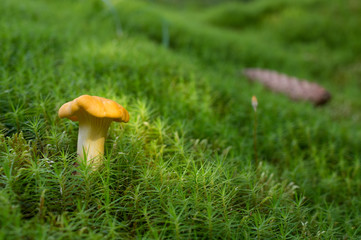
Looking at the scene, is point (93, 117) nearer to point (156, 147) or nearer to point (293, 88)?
point (156, 147)

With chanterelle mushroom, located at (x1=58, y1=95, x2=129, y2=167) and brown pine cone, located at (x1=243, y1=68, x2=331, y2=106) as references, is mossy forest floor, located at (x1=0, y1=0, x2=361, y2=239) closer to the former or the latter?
chanterelle mushroom, located at (x1=58, y1=95, x2=129, y2=167)

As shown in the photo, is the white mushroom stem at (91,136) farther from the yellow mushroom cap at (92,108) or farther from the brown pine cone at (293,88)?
the brown pine cone at (293,88)

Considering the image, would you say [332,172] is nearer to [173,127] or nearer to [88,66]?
[173,127]

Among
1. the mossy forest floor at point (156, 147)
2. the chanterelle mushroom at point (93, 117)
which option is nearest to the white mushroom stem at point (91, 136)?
the chanterelle mushroom at point (93, 117)

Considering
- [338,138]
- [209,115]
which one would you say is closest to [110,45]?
[209,115]

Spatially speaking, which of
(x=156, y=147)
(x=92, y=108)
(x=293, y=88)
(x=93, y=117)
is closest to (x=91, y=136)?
(x=93, y=117)

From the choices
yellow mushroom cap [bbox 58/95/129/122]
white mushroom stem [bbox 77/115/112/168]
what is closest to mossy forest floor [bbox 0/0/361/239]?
white mushroom stem [bbox 77/115/112/168]

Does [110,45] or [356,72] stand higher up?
[110,45]
